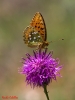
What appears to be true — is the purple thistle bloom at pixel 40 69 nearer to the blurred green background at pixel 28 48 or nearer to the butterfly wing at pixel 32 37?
the butterfly wing at pixel 32 37

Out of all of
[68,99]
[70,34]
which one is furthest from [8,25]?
[68,99]

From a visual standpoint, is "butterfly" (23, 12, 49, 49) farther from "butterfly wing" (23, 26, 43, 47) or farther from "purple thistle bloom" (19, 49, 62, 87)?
"purple thistle bloom" (19, 49, 62, 87)

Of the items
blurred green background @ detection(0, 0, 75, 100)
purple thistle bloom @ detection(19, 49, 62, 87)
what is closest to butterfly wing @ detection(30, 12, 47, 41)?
purple thistle bloom @ detection(19, 49, 62, 87)

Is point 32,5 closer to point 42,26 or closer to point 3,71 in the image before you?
point 3,71

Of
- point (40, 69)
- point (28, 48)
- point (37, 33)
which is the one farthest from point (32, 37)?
point (28, 48)

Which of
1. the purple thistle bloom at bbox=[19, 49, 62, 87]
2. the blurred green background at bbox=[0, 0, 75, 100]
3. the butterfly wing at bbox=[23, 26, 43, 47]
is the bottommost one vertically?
the purple thistle bloom at bbox=[19, 49, 62, 87]

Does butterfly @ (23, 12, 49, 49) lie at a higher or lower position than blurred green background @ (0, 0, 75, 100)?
lower
